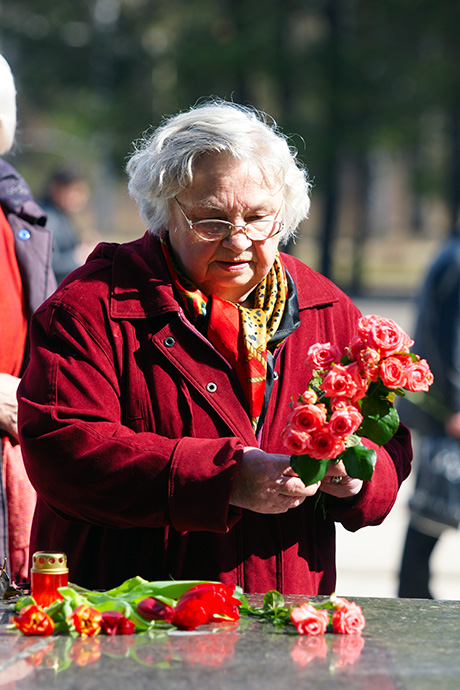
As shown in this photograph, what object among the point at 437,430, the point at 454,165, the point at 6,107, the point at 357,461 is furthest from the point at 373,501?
the point at 454,165

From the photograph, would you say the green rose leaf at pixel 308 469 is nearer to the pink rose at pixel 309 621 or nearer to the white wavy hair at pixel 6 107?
the pink rose at pixel 309 621

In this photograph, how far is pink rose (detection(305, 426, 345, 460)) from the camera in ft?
6.77

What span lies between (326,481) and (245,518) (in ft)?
0.73

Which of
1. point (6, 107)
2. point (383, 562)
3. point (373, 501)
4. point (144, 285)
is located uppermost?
point (6, 107)

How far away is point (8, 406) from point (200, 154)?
0.97 m

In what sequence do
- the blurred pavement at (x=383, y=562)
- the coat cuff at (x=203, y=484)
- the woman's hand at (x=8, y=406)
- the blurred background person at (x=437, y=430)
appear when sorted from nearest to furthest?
the coat cuff at (x=203, y=484)
the woman's hand at (x=8, y=406)
the blurred background person at (x=437, y=430)
the blurred pavement at (x=383, y=562)

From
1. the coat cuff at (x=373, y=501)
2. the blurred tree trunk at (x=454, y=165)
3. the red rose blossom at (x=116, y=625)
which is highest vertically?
the blurred tree trunk at (x=454, y=165)

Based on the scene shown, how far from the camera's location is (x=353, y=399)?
2123mm

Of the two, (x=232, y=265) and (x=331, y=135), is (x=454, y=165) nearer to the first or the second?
(x=331, y=135)

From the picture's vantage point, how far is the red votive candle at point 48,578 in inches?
85.0

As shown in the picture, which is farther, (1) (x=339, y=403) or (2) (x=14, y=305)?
(2) (x=14, y=305)

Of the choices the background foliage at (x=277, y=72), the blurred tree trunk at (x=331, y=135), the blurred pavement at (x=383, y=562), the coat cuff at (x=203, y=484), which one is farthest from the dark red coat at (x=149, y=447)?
the blurred tree trunk at (x=331, y=135)

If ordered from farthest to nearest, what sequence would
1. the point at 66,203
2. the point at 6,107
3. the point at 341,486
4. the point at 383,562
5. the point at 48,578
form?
the point at 66,203 < the point at 383,562 < the point at 6,107 < the point at 341,486 < the point at 48,578

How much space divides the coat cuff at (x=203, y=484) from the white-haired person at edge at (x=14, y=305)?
86 cm
